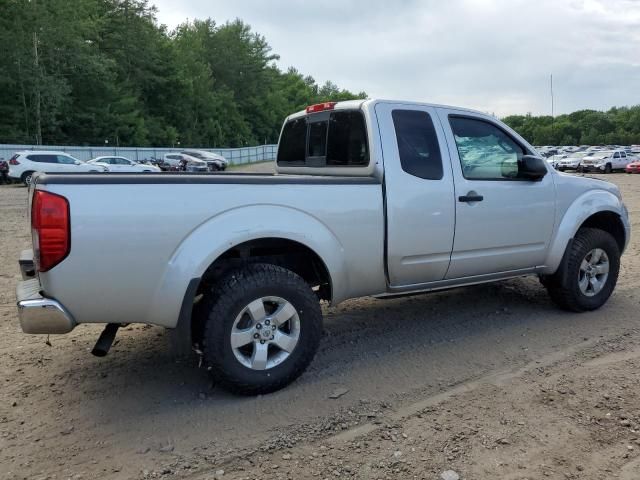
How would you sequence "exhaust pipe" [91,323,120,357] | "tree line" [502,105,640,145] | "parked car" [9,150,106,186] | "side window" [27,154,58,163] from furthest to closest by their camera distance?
1. "tree line" [502,105,640,145]
2. "side window" [27,154,58,163]
3. "parked car" [9,150,106,186]
4. "exhaust pipe" [91,323,120,357]

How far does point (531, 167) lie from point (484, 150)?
42 cm

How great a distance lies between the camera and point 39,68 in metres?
46.8

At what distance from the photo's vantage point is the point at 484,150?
15.2ft

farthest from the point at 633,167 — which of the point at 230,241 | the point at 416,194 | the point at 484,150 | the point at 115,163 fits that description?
the point at 230,241

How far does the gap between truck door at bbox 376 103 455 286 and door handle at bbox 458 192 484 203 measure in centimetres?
10

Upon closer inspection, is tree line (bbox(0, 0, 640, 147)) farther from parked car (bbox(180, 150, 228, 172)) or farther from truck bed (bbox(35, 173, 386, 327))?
truck bed (bbox(35, 173, 386, 327))

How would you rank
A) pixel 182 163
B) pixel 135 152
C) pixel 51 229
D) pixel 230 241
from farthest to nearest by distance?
pixel 135 152 < pixel 182 163 < pixel 230 241 < pixel 51 229

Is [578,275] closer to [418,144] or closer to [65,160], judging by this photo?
[418,144]

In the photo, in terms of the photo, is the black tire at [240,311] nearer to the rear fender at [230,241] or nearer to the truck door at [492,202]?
the rear fender at [230,241]

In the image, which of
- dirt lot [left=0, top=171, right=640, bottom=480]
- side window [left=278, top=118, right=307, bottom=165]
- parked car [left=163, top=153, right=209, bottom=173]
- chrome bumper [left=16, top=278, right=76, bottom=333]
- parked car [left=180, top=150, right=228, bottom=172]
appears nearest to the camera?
dirt lot [left=0, top=171, right=640, bottom=480]

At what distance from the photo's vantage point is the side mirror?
4629 millimetres

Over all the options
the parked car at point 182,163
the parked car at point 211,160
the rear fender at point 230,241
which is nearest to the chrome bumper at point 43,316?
the rear fender at point 230,241

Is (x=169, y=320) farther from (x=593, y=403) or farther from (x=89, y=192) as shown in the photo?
(x=593, y=403)

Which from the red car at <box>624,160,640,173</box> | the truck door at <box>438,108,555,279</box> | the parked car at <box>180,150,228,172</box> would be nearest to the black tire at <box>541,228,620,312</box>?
the truck door at <box>438,108,555,279</box>
